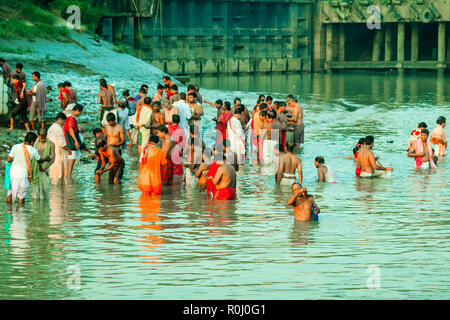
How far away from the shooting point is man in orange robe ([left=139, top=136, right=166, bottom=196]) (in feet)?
49.9

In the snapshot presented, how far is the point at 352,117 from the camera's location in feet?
105

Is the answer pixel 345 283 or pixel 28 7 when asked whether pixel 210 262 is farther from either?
pixel 28 7

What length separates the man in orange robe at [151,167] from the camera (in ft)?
49.9

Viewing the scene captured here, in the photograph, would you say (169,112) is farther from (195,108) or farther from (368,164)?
(368,164)

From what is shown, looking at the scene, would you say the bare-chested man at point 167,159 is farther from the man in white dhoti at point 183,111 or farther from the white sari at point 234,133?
the man in white dhoti at point 183,111

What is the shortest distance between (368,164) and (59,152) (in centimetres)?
609

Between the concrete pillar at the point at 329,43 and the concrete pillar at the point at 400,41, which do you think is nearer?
the concrete pillar at the point at 400,41

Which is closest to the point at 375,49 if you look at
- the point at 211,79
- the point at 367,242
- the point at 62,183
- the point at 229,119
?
the point at 211,79

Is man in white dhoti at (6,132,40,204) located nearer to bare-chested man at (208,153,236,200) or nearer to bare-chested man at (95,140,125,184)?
bare-chested man at (95,140,125,184)

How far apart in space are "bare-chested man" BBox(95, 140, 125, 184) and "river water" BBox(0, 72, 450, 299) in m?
0.22

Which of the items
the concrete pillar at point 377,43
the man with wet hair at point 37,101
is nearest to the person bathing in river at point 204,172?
the man with wet hair at point 37,101

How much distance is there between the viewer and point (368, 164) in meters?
17.8

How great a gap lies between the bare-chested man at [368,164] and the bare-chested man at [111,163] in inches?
187

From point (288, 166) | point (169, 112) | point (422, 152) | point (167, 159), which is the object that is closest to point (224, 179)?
point (167, 159)
